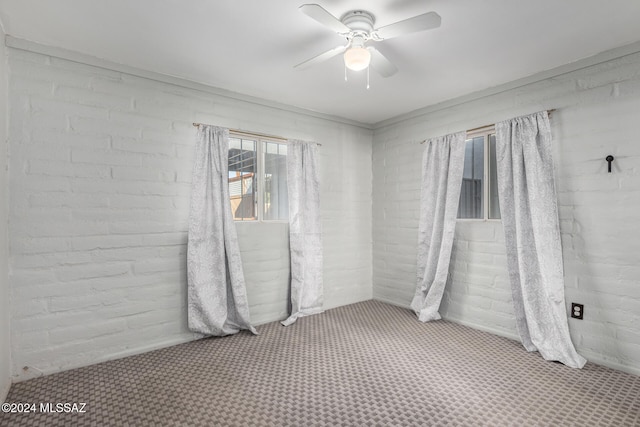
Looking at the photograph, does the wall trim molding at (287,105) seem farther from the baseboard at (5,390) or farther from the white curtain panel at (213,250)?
the baseboard at (5,390)

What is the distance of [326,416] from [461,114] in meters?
2.97

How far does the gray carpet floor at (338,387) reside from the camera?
1863 mm

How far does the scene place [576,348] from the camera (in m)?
2.61

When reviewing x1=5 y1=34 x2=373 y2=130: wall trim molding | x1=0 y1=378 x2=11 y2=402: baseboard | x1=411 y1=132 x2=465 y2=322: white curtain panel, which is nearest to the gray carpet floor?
x1=0 y1=378 x2=11 y2=402: baseboard

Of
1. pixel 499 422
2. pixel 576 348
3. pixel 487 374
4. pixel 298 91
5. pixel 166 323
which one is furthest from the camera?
pixel 298 91

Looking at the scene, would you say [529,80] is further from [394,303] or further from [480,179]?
[394,303]

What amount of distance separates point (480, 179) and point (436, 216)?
0.55 metres

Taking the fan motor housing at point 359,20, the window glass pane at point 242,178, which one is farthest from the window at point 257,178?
the fan motor housing at point 359,20

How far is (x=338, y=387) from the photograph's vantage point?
7.14 ft

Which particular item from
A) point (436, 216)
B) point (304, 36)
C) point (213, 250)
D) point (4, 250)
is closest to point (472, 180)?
point (436, 216)

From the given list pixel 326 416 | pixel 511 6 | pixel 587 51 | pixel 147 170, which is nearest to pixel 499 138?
pixel 587 51

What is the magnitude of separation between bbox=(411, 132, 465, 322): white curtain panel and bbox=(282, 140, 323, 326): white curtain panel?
1109mm

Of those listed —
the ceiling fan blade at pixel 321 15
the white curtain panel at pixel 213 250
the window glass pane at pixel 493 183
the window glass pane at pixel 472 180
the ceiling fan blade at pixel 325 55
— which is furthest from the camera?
the window glass pane at pixel 472 180

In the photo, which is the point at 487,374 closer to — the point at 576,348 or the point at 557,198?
the point at 576,348
